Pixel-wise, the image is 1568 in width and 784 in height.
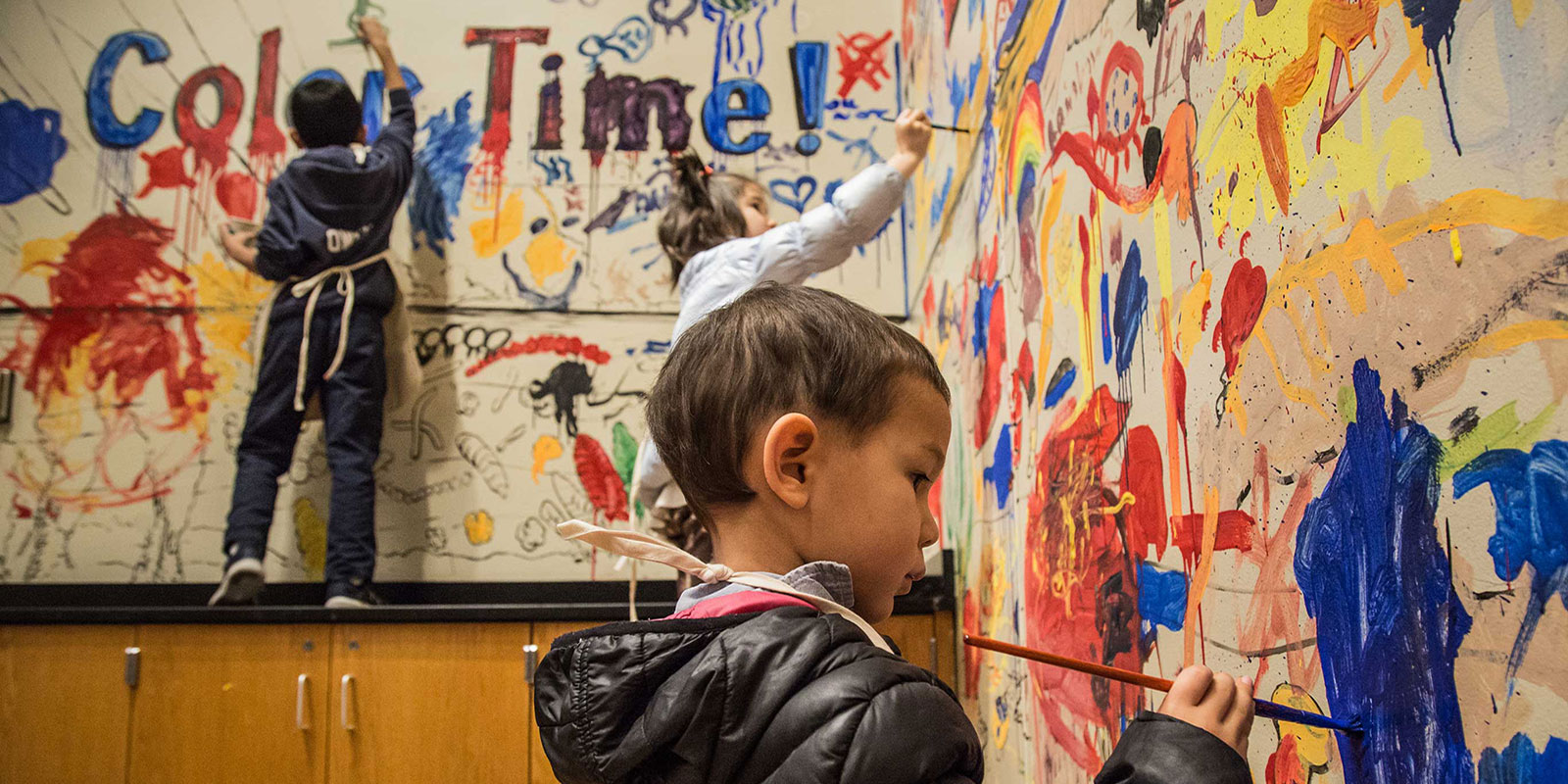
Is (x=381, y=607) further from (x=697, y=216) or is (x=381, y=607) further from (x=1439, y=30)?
(x=1439, y=30)

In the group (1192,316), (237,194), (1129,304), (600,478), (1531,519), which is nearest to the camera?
(1531,519)

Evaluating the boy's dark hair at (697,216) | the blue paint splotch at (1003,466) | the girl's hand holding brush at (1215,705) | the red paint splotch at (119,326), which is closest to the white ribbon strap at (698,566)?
the girl's hand holding brush at (1215,705)

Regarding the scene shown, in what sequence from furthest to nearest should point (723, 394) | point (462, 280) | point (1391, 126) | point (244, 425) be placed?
point (462, 280), point (244, 425), point (723, 394), point (1391, 126)

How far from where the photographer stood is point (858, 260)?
2.93m

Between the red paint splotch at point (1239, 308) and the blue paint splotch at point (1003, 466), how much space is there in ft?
2.50

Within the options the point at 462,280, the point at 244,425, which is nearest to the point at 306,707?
the point at 244,425

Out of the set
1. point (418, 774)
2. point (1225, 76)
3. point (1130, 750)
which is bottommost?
point (418, 774)

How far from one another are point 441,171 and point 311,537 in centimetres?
105

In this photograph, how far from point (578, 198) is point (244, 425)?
104 centimetres

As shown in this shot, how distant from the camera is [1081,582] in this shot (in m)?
1.18

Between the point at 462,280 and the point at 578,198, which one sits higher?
the point at 578,198

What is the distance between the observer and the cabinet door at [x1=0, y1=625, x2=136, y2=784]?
2.25 metres

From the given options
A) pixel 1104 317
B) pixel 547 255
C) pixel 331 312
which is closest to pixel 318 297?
pixel 331 312

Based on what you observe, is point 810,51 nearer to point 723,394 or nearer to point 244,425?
point 244,425
